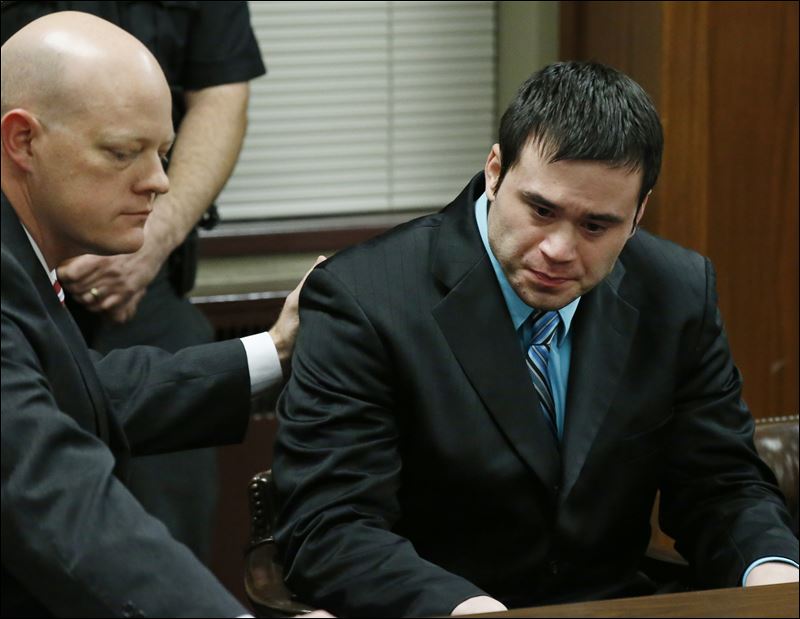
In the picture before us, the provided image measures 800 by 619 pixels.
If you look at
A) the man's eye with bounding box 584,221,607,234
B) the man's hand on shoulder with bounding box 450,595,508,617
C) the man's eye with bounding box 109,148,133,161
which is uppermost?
the man's eye with bounding box 109,148,133,161

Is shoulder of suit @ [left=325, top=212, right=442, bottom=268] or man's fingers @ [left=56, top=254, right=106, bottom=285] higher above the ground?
shoulder of suit @ [left=325, top=212, right=442, bottom=268]

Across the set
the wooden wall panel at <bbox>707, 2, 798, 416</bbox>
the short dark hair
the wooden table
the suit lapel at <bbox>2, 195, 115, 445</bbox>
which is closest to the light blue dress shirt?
the short dark hair

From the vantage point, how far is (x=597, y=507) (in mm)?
2432

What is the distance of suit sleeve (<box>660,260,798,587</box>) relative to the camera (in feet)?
8.05

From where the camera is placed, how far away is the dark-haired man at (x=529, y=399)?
2285mm

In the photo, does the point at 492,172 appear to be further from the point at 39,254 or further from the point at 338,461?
the point at 39,254

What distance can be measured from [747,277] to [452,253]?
172 cm

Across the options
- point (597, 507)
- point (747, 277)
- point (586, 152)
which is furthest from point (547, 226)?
point (747, 277)

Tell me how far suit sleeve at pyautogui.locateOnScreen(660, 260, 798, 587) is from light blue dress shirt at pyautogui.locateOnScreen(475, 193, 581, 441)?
209mm

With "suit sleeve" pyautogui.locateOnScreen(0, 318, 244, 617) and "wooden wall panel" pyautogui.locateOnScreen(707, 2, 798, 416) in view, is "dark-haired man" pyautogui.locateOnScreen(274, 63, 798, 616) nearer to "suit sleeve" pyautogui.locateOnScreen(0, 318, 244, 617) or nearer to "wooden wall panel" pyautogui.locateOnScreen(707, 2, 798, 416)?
"suit sleeve" pyautogui.locateOnScreen(0, 318, 244, 617)

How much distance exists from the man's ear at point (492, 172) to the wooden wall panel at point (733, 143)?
1.43 metres

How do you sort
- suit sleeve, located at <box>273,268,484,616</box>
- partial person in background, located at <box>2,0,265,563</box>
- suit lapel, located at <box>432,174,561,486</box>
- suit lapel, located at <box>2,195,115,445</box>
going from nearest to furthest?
1. suit lapel, located at <box>2,195,115,445</box>
2. suit sleeve, located at <box>273,268,484,616</box>
3. suit lapel, located at <box>432,174,561,486</box>
4. partial person in background, located at <box>2,0,265,563</box>

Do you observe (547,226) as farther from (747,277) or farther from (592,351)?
(747,277)

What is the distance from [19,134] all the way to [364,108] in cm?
256
